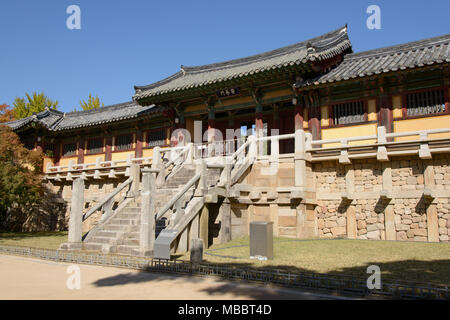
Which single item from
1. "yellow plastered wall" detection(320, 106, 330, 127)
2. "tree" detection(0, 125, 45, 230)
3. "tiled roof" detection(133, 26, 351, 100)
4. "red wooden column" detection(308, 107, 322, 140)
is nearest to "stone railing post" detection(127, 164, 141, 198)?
"tiled roof" detection(133, 26, 351, 100)

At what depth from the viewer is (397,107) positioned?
14383mm

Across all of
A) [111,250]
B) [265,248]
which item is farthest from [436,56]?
[111,250]

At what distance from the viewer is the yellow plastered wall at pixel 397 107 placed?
14.3 meters

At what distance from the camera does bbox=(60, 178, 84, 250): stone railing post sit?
12.2 metres

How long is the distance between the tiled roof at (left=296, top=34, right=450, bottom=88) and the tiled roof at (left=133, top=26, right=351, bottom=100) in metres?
0.79

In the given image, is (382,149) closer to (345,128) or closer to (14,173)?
(345,128)

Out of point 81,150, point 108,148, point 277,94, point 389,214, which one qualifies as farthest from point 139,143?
point 389,214

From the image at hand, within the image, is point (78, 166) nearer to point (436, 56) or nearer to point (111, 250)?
point (111, 250)

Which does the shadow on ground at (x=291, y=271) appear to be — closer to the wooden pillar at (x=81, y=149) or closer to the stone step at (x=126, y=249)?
the stone step at (x=126, y=249)

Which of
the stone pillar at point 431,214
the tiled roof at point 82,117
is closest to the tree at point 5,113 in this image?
the tiled roof at point 82,117

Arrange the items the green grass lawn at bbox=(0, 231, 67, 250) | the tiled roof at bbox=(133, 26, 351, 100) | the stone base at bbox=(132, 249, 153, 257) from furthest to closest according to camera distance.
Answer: the tiled roof at bbox=(133, 26, 351, 100) → the green grass lawn at bbox=(0, 231, 67, 250) → the stone base at bbox=(132, 249, 153, 257)

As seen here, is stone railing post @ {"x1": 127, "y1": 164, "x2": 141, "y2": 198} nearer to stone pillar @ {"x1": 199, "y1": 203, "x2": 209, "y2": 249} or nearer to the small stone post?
stone pillar @ {"x1": 199, "y1": 203, "x2": 209, "y2": 249}

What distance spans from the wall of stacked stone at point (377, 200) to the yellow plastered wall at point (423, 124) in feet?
3.86

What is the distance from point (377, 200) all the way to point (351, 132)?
120 inches
